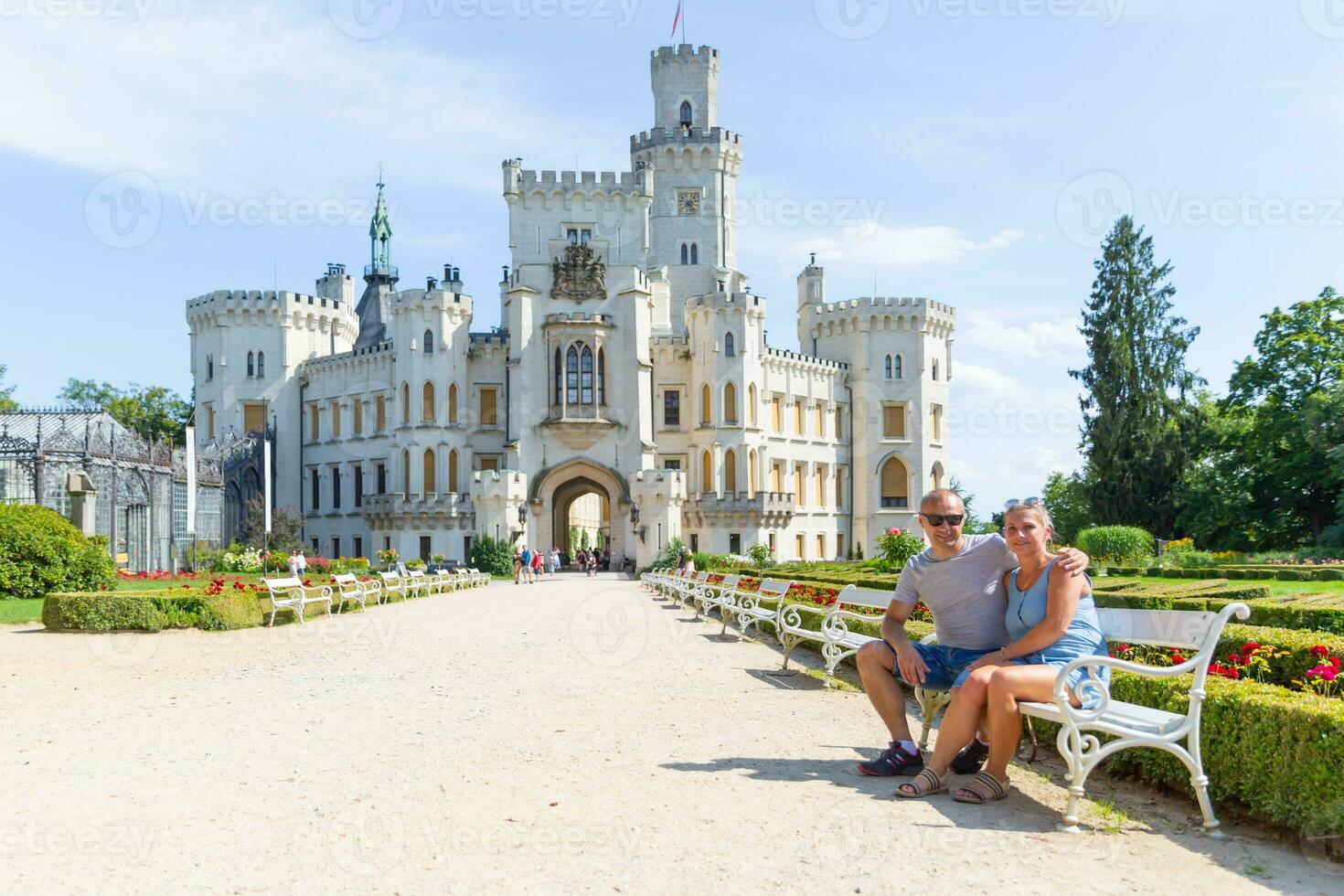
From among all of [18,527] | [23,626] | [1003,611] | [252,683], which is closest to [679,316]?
[18,527]

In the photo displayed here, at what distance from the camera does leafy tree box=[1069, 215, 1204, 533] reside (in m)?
43.2

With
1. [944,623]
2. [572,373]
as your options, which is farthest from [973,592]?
[572,373]

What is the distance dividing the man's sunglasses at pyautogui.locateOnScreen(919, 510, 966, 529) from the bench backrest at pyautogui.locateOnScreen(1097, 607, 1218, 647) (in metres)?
1.09

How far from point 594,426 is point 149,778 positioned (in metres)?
41.7

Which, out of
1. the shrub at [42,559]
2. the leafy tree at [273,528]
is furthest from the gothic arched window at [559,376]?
the shrub at [42,559]

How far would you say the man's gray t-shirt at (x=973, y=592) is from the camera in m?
6.39

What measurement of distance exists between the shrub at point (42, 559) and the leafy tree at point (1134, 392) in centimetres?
3592

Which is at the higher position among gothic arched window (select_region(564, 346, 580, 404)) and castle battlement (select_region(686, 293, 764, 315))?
castle battlement (select_region(686, 293, 764, 315))

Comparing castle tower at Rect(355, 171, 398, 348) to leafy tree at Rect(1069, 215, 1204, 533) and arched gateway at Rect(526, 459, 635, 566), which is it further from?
leafy tree at Rect(1069, 215, 1204, 533)

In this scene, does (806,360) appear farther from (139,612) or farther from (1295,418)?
(139,612)

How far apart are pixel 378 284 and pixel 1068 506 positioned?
4631 cm

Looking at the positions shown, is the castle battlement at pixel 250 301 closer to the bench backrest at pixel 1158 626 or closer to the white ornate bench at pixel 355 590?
the white ornate bench at pixel 355 590

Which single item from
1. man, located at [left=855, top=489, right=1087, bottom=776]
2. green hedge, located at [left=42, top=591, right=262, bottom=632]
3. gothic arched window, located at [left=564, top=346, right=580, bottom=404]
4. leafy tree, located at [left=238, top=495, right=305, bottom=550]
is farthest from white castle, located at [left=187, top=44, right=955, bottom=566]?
man, located at [left=855, top=489, right=1087, bottom=776]

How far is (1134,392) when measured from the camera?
44125 mm
